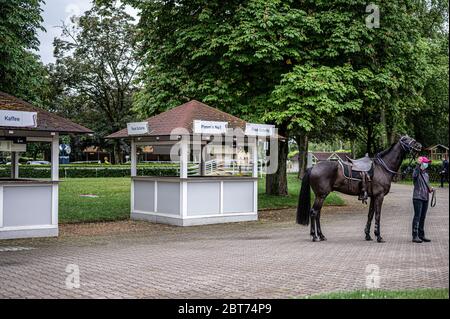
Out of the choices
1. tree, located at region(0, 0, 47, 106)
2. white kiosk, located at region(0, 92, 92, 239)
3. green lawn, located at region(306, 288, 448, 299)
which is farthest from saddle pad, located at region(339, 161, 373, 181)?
tree, located at region(0, 0, 47, 106)

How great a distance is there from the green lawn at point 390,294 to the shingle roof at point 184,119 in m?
10.6

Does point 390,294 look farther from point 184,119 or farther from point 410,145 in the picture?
point 184,119

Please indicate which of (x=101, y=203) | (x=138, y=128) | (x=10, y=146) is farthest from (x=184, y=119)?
(x=101, y=203)

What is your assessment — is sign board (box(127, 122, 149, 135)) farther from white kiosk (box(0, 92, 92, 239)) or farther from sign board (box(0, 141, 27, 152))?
sign board (box(0, 141, 27, 152))

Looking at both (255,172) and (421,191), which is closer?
(421,191)

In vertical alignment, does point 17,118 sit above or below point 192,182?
above

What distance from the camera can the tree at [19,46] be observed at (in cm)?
2066

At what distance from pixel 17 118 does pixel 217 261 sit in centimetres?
650

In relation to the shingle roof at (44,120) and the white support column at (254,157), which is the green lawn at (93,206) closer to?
the shingle roof at (44,120)

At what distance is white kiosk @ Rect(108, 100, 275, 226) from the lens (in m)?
17.9

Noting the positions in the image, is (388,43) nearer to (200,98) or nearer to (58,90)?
(200,98)

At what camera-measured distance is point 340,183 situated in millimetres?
14633
